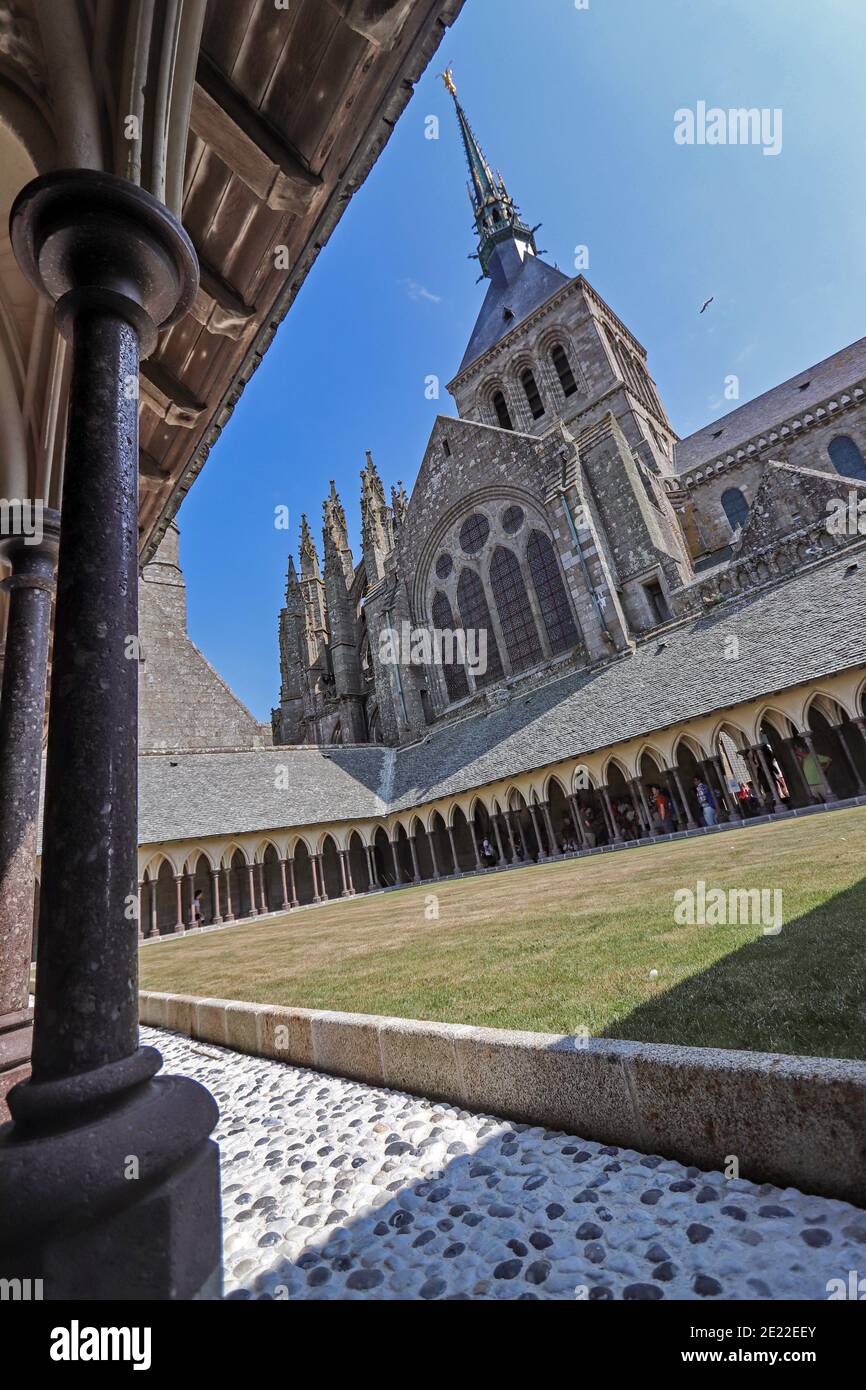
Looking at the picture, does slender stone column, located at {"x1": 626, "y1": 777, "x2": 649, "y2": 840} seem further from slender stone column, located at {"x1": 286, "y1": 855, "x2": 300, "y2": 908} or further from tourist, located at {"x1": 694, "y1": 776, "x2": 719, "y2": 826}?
slender stone column, located at {"x1": 286, "y1": 855, "x2": 300, "y2": 908}

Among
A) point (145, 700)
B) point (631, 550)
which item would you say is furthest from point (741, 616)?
point (145, 700)

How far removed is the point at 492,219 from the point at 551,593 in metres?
34.3

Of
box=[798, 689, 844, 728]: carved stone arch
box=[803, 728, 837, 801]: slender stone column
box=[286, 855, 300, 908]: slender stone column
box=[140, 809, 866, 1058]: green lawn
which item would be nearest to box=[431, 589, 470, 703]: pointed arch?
box=[286, 855, 300, 908]: slender stone column

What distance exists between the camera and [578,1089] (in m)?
2.62

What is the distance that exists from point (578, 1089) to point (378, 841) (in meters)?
22.2

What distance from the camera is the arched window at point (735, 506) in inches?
977

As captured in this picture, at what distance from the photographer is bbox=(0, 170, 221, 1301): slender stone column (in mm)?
1495

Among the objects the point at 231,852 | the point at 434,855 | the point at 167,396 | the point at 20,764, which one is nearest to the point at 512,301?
the point at 434,855

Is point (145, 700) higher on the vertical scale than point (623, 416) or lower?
lower

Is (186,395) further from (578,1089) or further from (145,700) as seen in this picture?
(145,700)

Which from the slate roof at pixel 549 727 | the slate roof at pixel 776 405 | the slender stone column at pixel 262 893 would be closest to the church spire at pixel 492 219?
the slate roof at pixel 776 405

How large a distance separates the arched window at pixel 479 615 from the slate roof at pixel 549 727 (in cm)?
225
